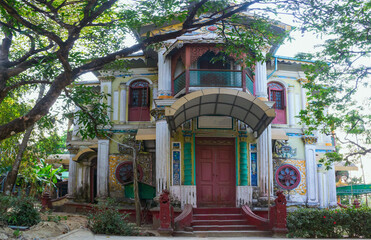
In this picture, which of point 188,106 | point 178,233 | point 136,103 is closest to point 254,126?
point 188,106

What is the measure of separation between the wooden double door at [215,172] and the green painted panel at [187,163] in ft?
1.68

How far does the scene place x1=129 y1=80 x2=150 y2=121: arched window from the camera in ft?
53.4

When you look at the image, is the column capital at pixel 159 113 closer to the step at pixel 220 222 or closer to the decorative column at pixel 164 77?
the decorative column at pixel 164 77

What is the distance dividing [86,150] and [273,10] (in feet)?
37.6

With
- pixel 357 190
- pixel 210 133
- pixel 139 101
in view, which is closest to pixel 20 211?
pixel 210 133

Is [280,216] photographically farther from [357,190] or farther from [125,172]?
[357,190]

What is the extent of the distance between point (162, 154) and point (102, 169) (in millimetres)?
4082

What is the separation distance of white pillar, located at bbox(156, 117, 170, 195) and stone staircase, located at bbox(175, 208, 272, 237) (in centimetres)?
146

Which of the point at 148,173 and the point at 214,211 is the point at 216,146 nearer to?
the point at 214,211

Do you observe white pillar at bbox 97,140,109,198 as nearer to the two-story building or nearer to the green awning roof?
the two-story building

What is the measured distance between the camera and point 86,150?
1697 centimetres

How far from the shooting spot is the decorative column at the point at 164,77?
13766mm

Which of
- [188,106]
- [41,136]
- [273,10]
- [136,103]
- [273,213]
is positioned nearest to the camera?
[273,10]

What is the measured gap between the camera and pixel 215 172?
13.2 metres
